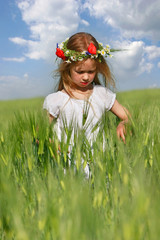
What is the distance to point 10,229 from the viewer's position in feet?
2.52

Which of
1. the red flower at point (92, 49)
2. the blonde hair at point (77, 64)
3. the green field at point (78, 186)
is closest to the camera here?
the green field at point (78, 186)

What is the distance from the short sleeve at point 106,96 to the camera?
1.91 metres

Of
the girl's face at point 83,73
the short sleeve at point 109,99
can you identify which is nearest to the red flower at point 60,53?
the girl's face at point 83,73

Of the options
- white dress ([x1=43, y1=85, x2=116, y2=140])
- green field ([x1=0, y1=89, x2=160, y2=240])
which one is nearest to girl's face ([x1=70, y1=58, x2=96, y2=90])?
white dress ([x1=43, y1=85, x2=116, y2=140])

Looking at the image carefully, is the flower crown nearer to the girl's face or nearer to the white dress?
the girl's face

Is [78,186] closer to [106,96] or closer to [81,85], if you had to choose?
[81,85]

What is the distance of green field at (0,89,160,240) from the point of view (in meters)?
0.49

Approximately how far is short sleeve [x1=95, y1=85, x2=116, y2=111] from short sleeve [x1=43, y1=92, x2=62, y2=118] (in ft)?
0.97

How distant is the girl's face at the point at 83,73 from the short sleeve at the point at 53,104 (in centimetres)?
17

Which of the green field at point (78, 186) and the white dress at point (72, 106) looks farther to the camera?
the white dress at point (72, 106)

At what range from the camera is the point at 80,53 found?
69.9 inches

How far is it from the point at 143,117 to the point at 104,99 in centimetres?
59

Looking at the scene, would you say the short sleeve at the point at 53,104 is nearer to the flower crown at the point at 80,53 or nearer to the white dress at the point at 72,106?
the white dress at the point at 72,106

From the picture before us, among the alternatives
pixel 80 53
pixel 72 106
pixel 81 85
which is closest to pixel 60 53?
pixel 80 53
